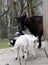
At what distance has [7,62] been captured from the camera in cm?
542

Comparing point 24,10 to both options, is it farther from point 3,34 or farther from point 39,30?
point 39,30

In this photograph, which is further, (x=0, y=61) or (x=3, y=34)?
(x=3, y=34)

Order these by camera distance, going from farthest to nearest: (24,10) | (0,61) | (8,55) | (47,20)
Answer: (24,10) → (47,20) → (8,55) → (0,61)

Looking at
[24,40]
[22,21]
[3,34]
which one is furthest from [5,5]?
[24,40]

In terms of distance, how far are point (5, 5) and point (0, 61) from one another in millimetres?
7605

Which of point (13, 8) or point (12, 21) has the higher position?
point (13, 8)

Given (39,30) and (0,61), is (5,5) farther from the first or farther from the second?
(0,61)

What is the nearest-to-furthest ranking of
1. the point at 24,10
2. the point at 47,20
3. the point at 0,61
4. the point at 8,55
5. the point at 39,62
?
1. the point at 39,62
2. the point at 0,61
3. the point at 8,55
4. the point at 47,20
5. the point at 24,10

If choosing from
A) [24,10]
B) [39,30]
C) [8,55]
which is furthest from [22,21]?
[24,10]

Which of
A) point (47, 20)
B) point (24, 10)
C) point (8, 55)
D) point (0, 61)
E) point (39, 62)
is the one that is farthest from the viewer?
point (24, 10)

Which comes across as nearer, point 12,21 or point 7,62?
point 7,62

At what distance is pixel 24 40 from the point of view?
17.6ft

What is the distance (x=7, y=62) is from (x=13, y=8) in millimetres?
7483

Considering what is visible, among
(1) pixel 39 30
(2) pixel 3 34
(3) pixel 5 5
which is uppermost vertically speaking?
(3) pixel 5 5
